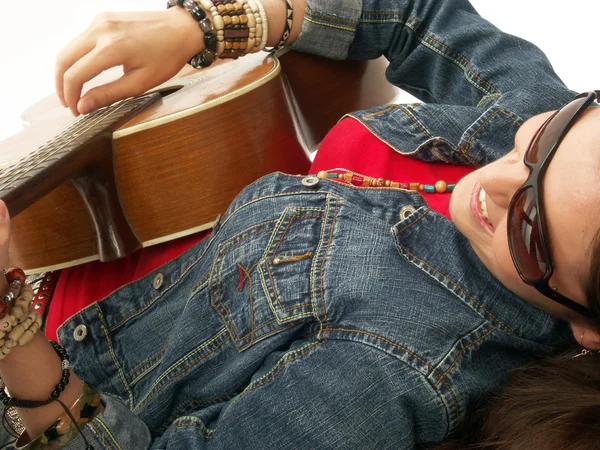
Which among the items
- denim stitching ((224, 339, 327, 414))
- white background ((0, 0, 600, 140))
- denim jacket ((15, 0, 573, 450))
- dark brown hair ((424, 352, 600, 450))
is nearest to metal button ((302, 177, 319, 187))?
denim jacket ((15, 0, 573, 450))

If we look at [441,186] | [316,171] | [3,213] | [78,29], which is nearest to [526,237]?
[441,186]

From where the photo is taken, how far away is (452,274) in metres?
0.68

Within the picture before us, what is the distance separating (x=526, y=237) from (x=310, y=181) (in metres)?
0.29

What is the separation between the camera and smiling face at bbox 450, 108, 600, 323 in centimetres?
54

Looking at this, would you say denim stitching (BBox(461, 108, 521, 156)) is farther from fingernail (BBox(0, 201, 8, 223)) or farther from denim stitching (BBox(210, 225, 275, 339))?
fingernail (BBox(0, 201, 8, 223))

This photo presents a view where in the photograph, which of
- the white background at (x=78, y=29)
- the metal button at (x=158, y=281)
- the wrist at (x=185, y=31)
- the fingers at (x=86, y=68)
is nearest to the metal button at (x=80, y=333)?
the metal button at (x=158, y=281)

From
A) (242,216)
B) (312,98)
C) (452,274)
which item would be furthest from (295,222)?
(312,98)

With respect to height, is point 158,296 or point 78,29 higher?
point 78,29

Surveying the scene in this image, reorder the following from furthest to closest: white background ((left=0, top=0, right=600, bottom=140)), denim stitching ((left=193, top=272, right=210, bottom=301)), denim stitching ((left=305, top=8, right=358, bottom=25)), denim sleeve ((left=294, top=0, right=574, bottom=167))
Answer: white background ((left=0, top=0, right=600, bottom=140)) < denim stitching ((left=305, top=8, right=358, bottom=25)) < denim sleeve ((left=294, top=0, right=574, bottom=167)) < denim stitching ((left=193, top=272, right=210, bottom=301))

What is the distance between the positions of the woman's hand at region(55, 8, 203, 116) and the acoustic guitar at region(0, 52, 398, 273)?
3 centimetres

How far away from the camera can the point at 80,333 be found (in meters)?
0.79

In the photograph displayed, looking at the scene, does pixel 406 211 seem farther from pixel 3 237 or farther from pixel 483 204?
pixel 3 237

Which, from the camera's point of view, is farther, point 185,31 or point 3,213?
point 185,31

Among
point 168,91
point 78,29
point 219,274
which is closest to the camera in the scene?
point 219,274
